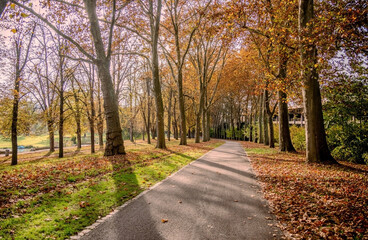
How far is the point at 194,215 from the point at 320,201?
3.23 meters

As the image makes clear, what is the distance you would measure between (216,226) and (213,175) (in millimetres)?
4000

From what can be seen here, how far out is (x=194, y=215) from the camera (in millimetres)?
3943

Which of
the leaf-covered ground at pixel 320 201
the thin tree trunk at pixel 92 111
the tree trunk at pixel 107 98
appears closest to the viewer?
the leaf-covered ground at pixel 320 201

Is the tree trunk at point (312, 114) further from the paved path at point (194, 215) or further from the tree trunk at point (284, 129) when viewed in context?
the tree trunk at point (284, 129)

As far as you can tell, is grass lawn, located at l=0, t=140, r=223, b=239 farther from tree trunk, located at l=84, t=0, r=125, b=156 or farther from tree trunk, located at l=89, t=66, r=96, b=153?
tree trunk, located at l=89, t=66, r=96, b=153

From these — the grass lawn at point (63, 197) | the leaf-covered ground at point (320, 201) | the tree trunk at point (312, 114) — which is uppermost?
the tree trunk at point (312, 114)

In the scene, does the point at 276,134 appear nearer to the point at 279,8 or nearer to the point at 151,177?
the point at 279,8

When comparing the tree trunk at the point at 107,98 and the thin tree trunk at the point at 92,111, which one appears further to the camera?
the thin tree trunk at the point at 92,111

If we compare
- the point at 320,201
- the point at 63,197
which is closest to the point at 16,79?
the point at 63,197

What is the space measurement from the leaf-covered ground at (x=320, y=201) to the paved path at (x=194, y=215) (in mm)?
414

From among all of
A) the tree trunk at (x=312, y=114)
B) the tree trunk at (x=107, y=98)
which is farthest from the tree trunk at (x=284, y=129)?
the tree trunk at (x=107, y=98)

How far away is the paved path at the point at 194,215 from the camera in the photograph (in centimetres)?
325

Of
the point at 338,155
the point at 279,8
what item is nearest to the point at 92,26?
the point at 279,8

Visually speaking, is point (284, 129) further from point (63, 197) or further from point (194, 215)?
point (63, 197)
